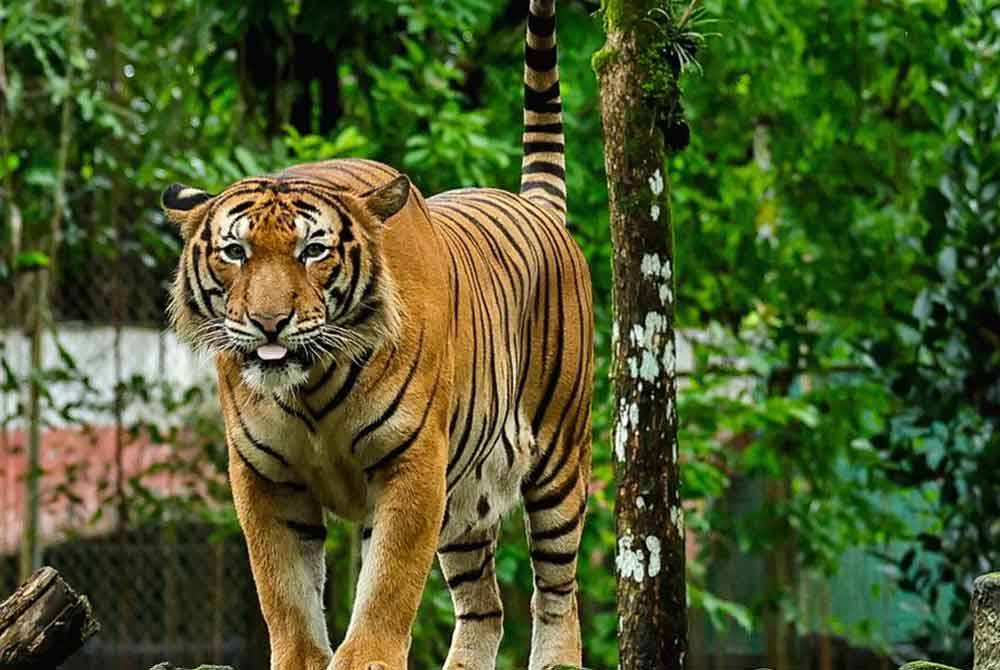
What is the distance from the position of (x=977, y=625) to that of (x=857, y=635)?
628cm

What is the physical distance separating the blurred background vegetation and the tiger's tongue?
3.43 meters

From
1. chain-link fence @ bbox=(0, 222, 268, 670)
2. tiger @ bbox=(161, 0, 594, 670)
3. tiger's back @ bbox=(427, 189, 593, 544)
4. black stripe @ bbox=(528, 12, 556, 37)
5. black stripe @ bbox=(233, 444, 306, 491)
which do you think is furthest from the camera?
chain-link fence @ bbox=(0, 222, 268, 670)

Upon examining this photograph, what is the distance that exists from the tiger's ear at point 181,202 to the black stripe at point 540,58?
4.55ft

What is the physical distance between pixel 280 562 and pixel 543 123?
1798 millimetres

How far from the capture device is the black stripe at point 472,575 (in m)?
4.85

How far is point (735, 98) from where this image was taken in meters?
9.20

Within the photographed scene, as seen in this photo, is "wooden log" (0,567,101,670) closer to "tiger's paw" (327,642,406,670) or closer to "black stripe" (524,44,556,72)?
"tiger's paw" (327,642,406,670)

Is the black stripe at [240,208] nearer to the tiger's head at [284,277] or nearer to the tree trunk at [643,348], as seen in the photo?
the tiger's head at [284,277]

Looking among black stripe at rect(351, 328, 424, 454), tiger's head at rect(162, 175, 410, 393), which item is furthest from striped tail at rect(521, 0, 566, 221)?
black stripe at rect(351, 328, 424, 454)

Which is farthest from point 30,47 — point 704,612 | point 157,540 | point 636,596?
point 636,596

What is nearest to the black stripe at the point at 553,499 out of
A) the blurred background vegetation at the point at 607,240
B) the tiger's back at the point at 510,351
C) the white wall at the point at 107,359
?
the tiger's back at the point at 510,351

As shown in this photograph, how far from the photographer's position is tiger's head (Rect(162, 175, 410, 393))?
359cm

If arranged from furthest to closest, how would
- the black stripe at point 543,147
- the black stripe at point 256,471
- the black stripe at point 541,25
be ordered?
the black stripe at point 543,147 < the black stripe at point 541,25 < the black stripe at point 256,471

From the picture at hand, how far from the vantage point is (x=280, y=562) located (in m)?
3.93
